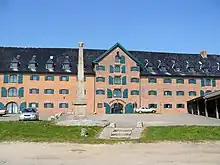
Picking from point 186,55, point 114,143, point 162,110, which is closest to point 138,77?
point 162,110

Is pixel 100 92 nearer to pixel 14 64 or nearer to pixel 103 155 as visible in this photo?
pixel 14 64

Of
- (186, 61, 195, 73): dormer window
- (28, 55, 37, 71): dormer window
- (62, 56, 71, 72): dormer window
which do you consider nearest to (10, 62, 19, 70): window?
(28, 55, 37, 71): dormer window

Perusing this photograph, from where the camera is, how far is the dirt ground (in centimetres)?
1030

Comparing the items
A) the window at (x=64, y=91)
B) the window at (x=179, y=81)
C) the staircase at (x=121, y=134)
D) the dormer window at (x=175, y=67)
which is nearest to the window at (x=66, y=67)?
the window at (x=64, y=91)

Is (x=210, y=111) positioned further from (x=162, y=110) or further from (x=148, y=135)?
(x=148, y=135)

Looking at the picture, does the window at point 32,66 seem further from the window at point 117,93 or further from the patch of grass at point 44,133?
the patch of grass at point 44,133

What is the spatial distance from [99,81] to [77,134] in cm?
4175

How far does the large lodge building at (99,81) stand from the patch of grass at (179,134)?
131 ft

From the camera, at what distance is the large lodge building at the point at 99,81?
2324 inches

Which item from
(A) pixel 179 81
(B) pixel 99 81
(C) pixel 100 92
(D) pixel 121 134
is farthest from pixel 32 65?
(D) pixel 121 134

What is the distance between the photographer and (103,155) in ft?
38.8

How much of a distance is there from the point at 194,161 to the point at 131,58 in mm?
52218

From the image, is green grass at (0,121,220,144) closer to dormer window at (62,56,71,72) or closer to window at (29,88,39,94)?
window at (29,88,39,94)

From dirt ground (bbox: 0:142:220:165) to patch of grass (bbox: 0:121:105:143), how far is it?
6.69ft
